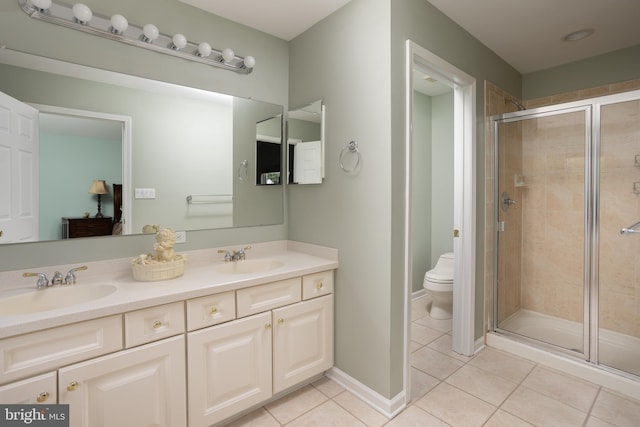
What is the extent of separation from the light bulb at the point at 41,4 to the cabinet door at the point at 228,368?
68.0 inches

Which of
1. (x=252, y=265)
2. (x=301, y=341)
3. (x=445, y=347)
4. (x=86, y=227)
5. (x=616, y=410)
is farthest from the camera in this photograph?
(x=445, y=347)

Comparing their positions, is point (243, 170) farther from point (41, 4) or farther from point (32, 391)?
point (32, 391)

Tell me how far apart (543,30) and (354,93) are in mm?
1642

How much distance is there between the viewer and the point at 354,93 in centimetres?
200

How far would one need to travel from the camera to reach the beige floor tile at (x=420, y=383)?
6.73 feet

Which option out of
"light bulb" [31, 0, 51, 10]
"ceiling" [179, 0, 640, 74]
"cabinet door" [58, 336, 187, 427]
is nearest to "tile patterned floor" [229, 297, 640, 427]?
"cabinet door" [58, 336, 187, 427]

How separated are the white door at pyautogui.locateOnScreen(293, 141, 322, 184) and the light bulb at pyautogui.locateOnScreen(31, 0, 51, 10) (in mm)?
1520

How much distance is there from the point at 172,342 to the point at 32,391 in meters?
0.49

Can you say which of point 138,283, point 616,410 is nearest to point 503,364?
point 616,410

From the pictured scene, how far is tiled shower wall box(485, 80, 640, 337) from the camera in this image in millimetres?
2463

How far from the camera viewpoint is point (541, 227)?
304cm

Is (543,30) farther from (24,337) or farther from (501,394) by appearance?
(24,337)

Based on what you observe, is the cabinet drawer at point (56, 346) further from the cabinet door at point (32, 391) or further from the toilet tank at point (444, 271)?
the toilet tank at point (444, 271)

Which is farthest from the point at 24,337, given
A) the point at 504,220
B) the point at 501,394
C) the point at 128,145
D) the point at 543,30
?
the point at 543,30
